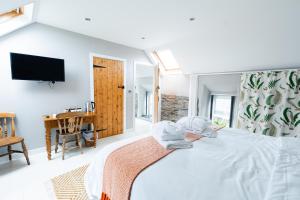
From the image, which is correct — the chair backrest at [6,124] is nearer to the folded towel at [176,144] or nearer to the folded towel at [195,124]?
the folded towel at [176,144]

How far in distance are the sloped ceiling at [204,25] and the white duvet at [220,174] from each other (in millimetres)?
1737

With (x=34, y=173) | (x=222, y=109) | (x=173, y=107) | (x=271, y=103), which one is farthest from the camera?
(x=173, y=107)

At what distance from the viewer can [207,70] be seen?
374cm

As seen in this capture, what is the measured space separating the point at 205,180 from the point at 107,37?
10.4 ft

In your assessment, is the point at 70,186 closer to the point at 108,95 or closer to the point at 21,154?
the point at 21,154

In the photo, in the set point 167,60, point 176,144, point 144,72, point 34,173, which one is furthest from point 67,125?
point 144,72

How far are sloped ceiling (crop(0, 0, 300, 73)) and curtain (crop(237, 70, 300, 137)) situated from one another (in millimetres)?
243

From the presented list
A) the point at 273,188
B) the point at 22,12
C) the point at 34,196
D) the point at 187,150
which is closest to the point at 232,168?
the point at 273,188

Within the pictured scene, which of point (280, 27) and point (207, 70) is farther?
point (207, 70)

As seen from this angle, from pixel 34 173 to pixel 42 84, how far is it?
4.77ft

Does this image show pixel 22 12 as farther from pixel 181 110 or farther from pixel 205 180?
pixel 181 110

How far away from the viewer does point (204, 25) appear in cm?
242

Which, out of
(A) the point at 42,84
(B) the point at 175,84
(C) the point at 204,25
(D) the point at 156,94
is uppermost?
(C) the point at 204,25

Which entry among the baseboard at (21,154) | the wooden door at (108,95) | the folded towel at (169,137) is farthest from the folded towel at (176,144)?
the baseboard at (21,154)
